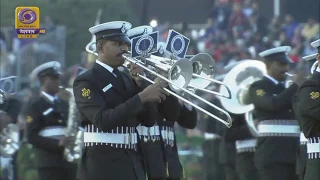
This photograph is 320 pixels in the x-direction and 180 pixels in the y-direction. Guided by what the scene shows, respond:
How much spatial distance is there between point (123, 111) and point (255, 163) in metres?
5.00

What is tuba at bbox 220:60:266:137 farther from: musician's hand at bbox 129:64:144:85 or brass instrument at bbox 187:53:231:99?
musician's hand at bbox 129:64:144:85

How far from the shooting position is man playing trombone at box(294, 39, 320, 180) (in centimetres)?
883

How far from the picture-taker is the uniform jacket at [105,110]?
323 inches

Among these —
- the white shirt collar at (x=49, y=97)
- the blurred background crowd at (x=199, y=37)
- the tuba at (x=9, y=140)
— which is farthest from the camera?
→ the blurred background crowd at (x=199, y=37)

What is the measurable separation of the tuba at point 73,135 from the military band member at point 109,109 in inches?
146

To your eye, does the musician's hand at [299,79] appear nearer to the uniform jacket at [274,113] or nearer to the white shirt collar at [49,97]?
the uniform jacket at [274,113]

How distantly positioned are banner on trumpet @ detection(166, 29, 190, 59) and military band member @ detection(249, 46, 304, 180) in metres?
3.17

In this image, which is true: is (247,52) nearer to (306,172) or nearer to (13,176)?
(13,176)

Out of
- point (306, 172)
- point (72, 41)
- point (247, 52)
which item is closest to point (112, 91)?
point (306, 172)

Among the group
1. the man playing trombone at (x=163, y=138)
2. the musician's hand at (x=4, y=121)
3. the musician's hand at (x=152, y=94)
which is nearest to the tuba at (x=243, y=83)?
the man playing trombone at (x=163, y=138)

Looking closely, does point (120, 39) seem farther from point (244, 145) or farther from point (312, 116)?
point (244, 145)

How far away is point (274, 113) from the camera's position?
1209cm

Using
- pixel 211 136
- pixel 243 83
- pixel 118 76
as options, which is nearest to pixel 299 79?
pixel 243 83

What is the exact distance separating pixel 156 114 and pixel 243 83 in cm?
464
